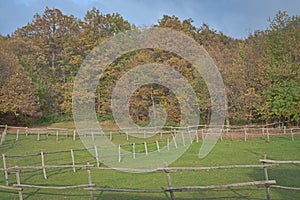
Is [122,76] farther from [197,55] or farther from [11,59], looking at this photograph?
[11,59]

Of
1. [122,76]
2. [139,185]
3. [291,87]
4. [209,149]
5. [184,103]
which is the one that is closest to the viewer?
[139,185]

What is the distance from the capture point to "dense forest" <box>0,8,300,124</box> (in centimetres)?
2922

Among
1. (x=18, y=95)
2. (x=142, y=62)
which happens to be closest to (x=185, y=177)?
(x=142, y=62)

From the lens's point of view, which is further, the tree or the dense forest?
the tree

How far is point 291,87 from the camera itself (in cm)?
2814

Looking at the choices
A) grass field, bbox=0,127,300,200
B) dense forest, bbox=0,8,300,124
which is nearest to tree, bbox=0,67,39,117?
dense forest, bbox=0,8,300,124

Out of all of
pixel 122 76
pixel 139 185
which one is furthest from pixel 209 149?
pixel 122 76

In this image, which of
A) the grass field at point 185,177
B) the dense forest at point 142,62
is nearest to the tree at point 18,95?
the dense forest at point 142,62

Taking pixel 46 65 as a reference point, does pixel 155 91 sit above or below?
below

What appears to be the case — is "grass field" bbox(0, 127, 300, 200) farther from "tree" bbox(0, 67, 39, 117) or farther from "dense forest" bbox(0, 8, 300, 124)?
"tree" bbox(0, 67, 39, 117)

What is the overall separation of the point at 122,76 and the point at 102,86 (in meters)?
3.43

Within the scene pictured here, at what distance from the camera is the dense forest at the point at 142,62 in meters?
29.2

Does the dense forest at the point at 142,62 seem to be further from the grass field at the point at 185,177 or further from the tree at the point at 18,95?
the grass field at the point at 185,177

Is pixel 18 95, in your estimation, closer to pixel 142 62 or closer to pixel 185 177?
pixel 142 62
